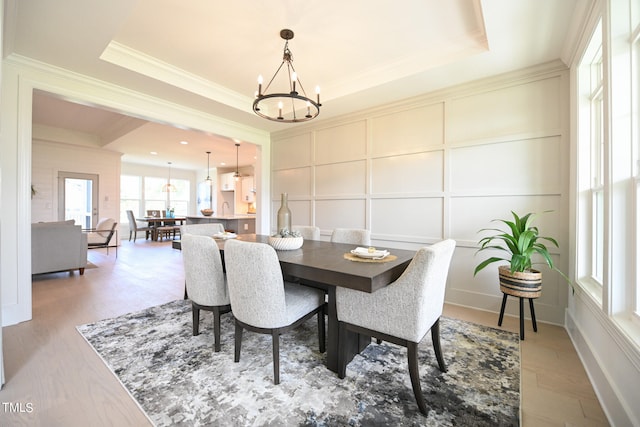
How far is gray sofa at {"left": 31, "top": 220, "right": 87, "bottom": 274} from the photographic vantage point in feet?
12.8

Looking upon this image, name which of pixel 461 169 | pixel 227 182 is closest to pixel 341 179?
pixel 461 169

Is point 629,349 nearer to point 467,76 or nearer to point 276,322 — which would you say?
point 276,322

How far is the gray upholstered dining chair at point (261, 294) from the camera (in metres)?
1.64

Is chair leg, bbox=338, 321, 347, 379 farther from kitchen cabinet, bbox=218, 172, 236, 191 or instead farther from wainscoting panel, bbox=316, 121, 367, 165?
kitchen cabinet, bbox=218, 172, 236, 191

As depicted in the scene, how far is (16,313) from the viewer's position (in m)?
2.54

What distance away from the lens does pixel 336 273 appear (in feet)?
4.95

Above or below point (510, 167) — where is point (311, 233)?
below

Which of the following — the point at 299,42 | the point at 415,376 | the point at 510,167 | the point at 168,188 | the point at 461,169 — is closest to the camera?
the point at 415,376

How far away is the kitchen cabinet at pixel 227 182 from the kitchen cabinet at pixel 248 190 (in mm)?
466

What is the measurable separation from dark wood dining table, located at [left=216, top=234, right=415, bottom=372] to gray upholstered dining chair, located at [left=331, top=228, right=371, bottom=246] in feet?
1.80

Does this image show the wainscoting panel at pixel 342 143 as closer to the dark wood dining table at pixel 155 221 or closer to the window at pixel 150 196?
the dark wood dining table at pixel 155 221

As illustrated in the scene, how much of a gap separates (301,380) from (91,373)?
55.1 inches

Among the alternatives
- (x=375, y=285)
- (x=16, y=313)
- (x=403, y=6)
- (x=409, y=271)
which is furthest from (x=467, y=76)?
(x=16, y=313)

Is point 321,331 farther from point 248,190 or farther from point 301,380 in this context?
point 248,190
